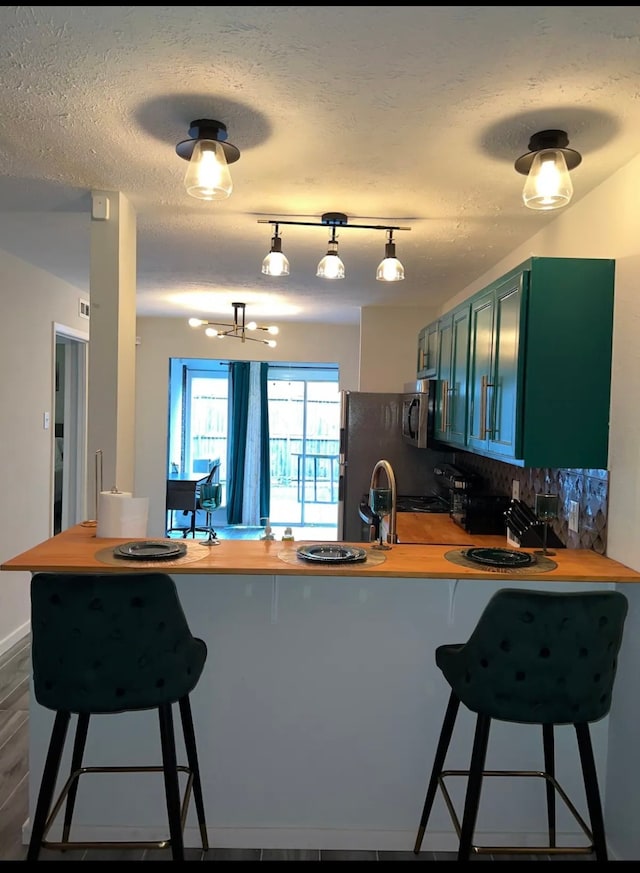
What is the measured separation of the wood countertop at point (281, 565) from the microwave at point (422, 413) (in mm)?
1961

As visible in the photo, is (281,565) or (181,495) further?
(181,495)

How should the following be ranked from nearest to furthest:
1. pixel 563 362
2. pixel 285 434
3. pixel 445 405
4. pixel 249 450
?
pixel 563 362 < pixel 445 405 < pixel 249 450 < pixel 285 434

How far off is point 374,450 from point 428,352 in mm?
913

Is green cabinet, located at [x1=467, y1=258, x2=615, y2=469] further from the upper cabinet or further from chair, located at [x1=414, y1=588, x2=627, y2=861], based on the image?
chair, located at [x1=414, y1=588, x2=627, y2=861]

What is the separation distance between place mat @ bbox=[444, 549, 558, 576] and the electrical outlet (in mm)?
395

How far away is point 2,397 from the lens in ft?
12.1

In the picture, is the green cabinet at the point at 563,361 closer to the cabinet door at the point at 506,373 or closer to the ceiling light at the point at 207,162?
the cabinet door at the point at 506,373

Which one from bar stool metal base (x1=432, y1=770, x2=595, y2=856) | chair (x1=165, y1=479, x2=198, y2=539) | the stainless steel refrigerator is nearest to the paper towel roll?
bar stool metal base (x1=432, y1=770, x2=595, y2=856)

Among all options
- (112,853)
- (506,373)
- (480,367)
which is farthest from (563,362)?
(112,853)

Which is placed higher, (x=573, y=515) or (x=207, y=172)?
(x=207, y=172)

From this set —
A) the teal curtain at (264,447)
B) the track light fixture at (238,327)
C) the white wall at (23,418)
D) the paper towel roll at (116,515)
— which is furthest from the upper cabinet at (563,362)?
the teal curtain at (264,447)

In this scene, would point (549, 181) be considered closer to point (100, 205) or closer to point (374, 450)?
point (100, 205)

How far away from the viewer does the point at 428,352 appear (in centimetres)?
436
